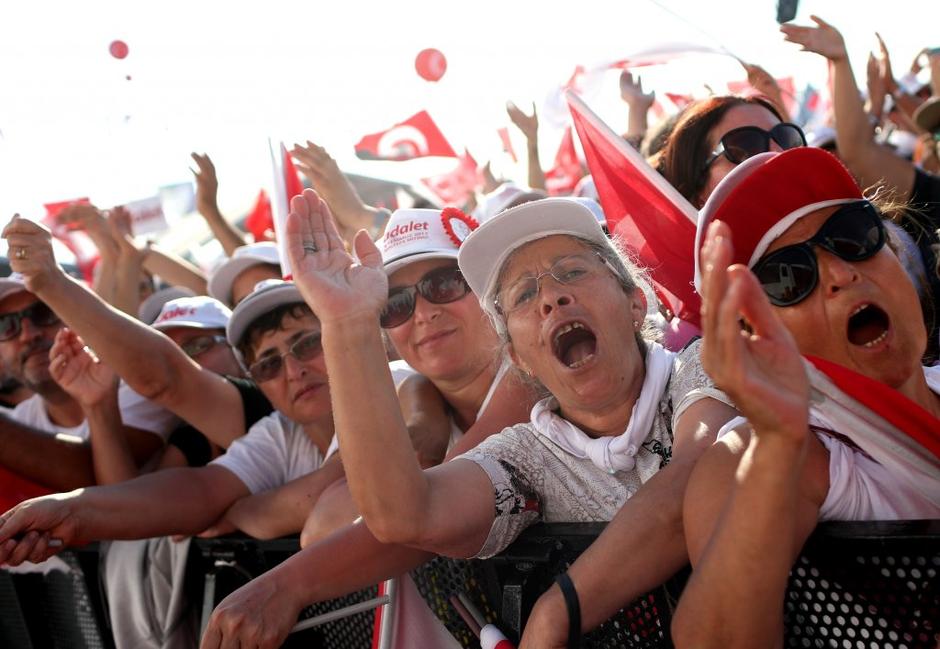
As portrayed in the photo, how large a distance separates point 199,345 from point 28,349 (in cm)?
79

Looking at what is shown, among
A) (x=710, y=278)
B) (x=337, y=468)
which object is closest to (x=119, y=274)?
(x=337, y=468)

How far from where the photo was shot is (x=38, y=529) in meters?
2.96

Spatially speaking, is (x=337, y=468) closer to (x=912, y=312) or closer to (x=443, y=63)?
(x=912, y=312)

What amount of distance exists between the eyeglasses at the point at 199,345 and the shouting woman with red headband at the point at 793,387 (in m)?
2.83

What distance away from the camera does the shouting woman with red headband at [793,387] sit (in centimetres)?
140

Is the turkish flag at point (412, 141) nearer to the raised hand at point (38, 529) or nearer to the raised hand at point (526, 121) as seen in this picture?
the raised hand at point (526, 121)

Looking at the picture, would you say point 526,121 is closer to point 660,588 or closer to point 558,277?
point 558,277

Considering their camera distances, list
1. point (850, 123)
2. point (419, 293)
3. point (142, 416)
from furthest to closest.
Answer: point (142, 416), point (850, 123), point (419, 293)

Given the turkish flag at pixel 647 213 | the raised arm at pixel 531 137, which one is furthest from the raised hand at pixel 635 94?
the turkish flag at pixel 647 213

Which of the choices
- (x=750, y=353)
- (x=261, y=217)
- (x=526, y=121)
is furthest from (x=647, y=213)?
(x=261, y=217)

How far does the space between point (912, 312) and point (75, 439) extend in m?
3.17

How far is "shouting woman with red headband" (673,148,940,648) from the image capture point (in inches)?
55.2

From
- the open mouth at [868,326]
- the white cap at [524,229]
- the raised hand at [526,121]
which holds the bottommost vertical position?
the raised hand at [526,121]

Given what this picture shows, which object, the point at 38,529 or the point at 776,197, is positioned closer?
the point at 776,197
